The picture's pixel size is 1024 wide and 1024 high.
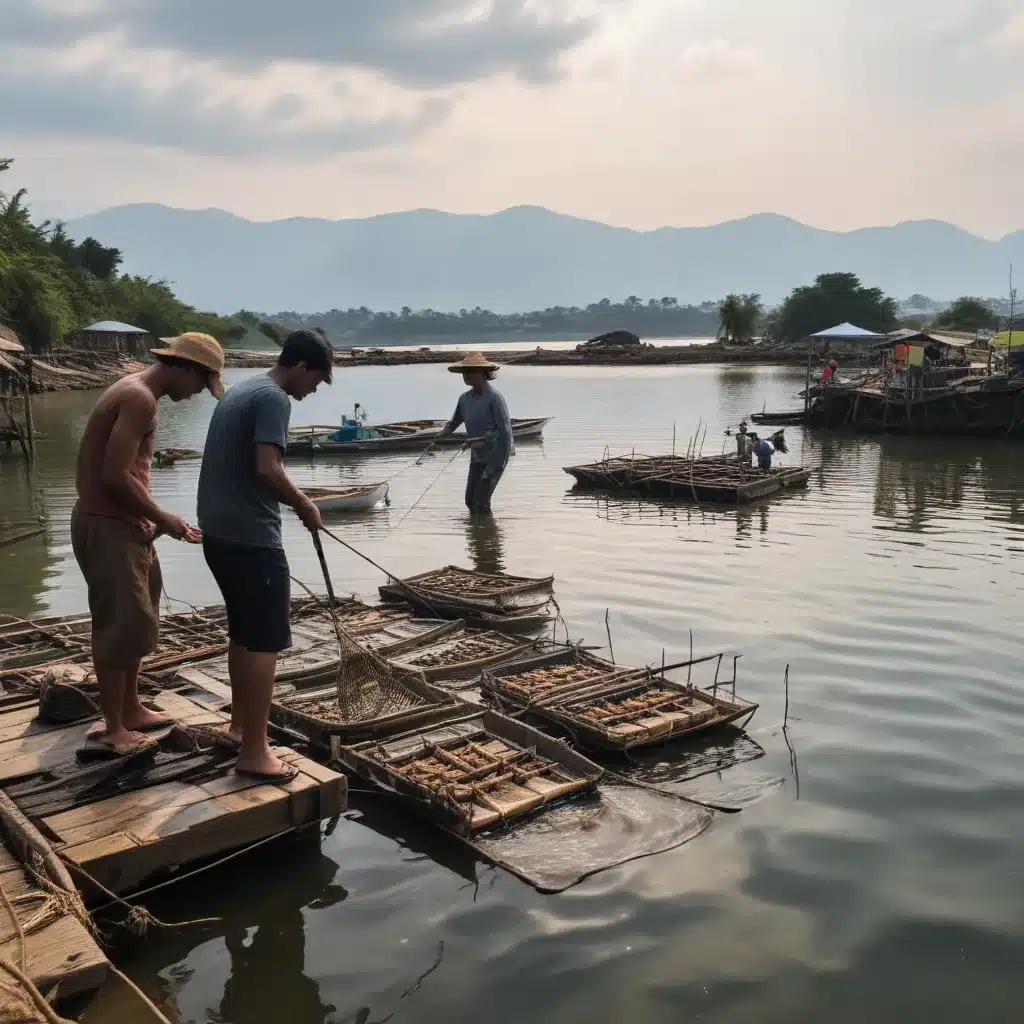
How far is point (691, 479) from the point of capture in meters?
17.1

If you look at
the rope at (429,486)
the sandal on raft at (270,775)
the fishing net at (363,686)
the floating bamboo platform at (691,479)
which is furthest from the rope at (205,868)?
the floating bamboo platform at (691,479)

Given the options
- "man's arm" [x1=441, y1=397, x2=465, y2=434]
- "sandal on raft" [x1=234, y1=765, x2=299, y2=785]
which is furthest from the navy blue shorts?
"man's arm" [x1=441, y1=397, x2=465, y2=434]

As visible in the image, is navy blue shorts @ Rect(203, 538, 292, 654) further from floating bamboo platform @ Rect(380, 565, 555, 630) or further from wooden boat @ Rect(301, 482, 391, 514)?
wooden boat @ Rect(301, 482, 391, 514)

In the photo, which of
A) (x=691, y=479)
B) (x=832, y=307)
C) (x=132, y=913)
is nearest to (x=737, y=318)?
(x=832, y=307)

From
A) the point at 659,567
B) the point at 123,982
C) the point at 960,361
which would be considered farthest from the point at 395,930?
the point at 960,361

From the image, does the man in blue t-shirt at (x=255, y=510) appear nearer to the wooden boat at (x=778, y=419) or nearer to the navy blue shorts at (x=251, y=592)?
the navy blue shorts at (x=251, y=592)

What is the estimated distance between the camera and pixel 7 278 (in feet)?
145

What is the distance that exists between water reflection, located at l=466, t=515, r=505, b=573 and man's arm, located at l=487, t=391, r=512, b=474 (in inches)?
40.4

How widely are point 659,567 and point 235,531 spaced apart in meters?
7.73

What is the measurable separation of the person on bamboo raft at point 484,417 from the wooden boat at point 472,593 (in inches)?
114

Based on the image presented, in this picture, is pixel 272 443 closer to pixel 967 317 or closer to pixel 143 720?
pixel 143 720

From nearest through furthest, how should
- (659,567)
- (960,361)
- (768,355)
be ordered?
(659,567)
(960,361)
(768,355)

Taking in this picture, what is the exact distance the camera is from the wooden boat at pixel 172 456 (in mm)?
22438

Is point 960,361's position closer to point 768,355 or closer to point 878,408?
point 878,408
